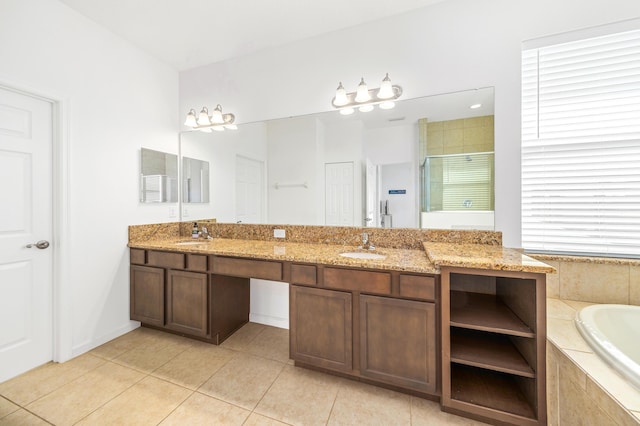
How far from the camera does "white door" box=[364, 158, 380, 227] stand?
215 centimetres

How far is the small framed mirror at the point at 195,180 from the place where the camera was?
9.32ft

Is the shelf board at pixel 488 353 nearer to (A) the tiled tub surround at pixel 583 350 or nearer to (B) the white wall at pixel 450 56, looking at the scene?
(A) the tiled tub surround at pixel 583 350

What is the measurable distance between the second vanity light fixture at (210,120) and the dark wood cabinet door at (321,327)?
1825 mm

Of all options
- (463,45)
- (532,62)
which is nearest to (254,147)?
(463,45)

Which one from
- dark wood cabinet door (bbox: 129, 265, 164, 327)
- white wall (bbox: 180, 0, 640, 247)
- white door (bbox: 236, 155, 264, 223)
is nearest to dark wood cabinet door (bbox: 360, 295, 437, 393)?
white wall (bbox: 180, 0, 640, 247)

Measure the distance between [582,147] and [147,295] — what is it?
3.66 metres

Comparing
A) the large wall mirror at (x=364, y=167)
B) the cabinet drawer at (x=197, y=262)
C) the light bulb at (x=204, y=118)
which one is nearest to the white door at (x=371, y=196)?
the large wall mirror at (x=364, y=167)

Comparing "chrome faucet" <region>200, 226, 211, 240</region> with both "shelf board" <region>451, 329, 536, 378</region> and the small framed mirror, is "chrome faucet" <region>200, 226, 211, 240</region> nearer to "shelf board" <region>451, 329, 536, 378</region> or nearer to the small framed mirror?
the small framed mirror

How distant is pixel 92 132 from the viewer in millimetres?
2113

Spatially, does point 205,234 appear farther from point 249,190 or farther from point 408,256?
point 408,256

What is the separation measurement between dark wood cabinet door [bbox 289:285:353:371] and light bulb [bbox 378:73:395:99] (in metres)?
1.51

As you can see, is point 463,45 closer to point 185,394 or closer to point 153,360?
point 185,394

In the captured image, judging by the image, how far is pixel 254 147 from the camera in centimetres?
259

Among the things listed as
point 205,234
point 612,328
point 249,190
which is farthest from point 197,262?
point 612,328
